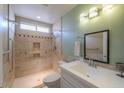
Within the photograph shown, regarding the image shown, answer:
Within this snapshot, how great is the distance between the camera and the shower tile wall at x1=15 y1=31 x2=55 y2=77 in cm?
296

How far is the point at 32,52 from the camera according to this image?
331cm

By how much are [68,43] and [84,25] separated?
2.75 ft

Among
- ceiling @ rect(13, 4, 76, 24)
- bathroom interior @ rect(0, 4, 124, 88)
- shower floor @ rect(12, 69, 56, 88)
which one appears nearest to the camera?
bathroom interior @ rect(0, 4, 124, 88)

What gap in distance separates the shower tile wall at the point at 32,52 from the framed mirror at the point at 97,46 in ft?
7.46

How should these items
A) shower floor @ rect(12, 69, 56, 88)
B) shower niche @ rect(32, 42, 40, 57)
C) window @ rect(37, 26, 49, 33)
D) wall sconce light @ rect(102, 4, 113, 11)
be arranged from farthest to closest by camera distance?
window @ rect(37, 26, 49, 33) → shower niche @ rect(32, 42, 40, 57) → shower floor @ rect(12, 69, 56, 88) → wall sconce light @ rect(102, 4, 113, 11)

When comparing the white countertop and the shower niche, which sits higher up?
the shower niche

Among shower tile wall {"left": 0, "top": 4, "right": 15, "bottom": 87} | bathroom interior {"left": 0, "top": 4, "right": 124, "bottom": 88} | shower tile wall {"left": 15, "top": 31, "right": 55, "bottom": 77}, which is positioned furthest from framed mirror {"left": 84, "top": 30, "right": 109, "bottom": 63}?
shower tile wall {"left": 15, "top": 31, "right": 55, "bottom": 77}

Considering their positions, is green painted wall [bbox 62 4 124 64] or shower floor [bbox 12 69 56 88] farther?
shower floor [bbox 12 69 56 88]

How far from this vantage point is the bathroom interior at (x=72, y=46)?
1.14 meters

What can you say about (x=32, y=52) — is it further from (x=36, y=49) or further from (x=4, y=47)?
(x=4, y=47)

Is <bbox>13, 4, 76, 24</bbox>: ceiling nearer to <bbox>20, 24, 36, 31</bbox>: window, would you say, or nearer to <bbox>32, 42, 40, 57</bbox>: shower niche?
<bbox>20, 24, 36, 31</bbox>: window

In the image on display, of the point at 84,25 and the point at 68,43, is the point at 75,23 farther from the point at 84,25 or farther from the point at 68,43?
the point at 68,43

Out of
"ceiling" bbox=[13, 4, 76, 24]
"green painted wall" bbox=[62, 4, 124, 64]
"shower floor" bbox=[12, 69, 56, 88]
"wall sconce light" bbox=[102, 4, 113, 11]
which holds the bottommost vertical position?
"shower floor" bbox=[12, 69, 56, 88]

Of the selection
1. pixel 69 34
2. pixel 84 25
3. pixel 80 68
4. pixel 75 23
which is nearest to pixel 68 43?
pixel 69 34
